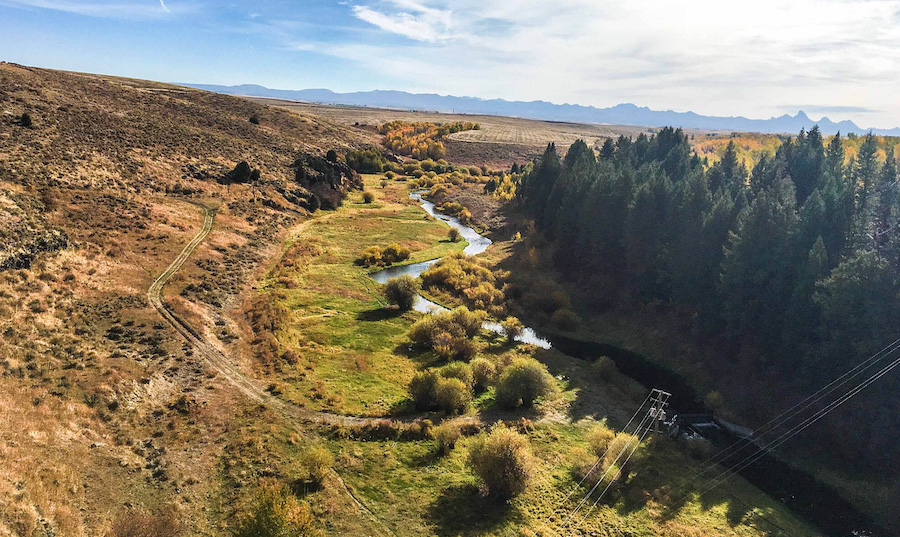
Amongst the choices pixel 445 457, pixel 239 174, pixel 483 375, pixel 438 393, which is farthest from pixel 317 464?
pixel 239 174

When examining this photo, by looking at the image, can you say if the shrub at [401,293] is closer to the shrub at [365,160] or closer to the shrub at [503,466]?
the shrub at [503,466]

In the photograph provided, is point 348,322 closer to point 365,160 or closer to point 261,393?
point 261,393

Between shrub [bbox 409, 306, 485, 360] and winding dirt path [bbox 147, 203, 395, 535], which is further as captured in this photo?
shrub [bbox 409, 306, 485, 360]

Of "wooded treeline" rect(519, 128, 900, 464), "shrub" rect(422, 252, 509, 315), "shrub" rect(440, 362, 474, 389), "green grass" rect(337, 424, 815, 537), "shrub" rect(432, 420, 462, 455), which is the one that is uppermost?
"wooded treeline" rect(519, 128, 900, 464)

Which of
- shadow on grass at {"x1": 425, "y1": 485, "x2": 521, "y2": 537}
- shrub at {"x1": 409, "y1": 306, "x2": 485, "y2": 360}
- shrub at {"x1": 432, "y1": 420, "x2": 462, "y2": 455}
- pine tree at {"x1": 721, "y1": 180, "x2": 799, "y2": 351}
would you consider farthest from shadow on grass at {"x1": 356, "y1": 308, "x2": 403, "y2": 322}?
pine tree at {"x1": 721, "y1": 180, "x2": 799, "y2": 351}

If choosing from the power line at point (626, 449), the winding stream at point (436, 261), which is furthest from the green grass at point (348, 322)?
the power line at point (626, 449)

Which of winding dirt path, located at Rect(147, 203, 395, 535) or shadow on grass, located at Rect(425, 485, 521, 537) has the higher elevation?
winding dirt path, located at Rect(147, 203, 395, 535)

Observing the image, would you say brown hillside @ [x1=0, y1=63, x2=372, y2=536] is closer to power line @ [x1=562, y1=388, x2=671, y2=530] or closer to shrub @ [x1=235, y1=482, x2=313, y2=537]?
shrub @ [x1=235, y1=482, x2=313, y2=537]
